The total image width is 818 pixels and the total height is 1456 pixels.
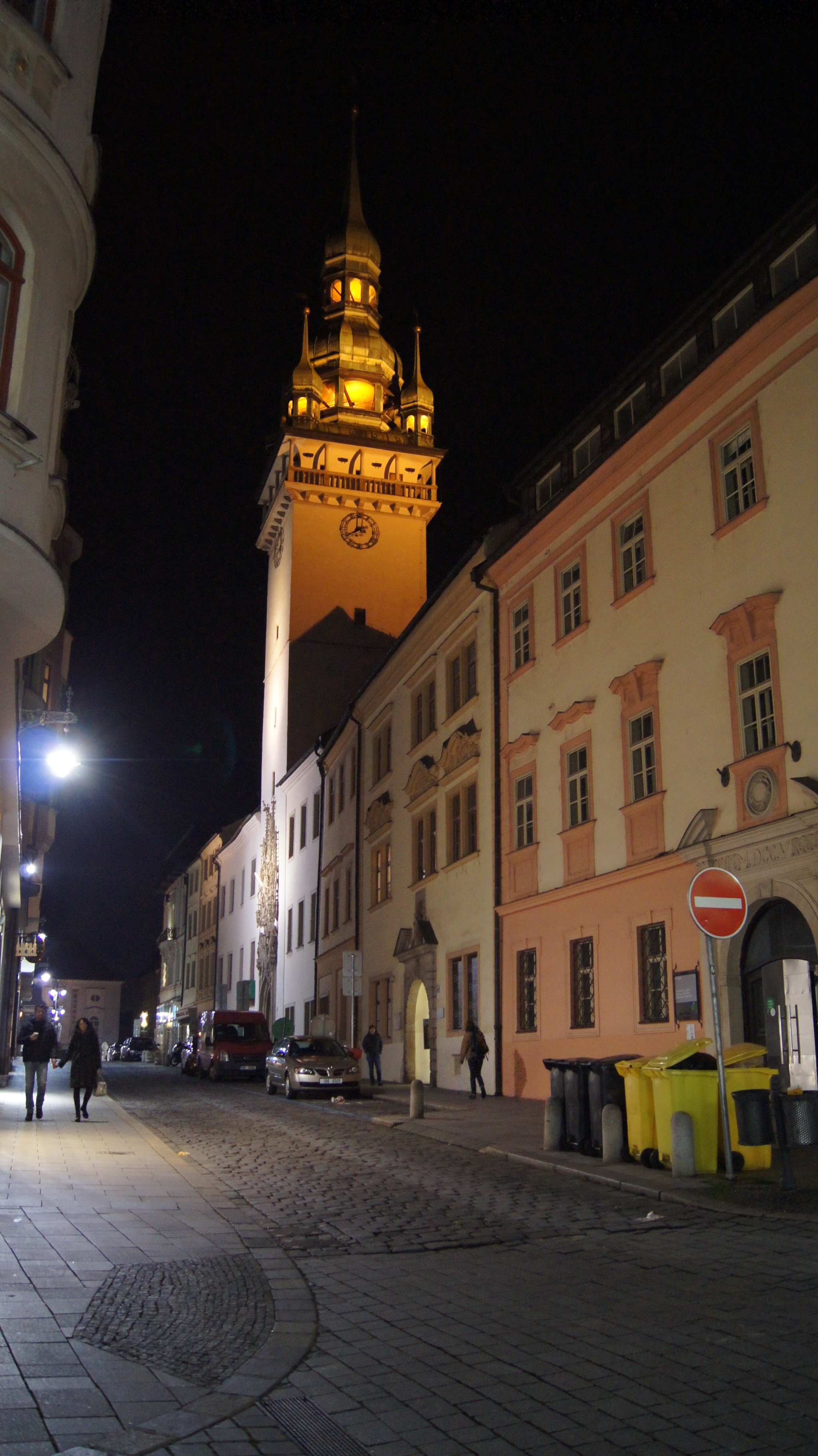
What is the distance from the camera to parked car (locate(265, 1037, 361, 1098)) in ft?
88.0

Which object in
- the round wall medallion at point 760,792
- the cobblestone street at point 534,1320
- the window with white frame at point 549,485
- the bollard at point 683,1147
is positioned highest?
the window with white frame at point 549,485

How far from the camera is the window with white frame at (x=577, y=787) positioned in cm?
2220

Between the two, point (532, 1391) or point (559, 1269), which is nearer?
point (532, 1391)

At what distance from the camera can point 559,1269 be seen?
798 cm

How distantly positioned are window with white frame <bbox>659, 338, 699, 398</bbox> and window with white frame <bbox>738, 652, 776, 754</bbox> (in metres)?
4.88

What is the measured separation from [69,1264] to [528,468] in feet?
68.3

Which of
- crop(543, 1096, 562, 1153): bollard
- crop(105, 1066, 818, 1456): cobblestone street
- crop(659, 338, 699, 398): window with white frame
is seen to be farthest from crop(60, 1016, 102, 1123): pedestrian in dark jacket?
crop(659, 338, 699, 398): window with white frame

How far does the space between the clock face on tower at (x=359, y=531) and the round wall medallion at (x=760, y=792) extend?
4252cm

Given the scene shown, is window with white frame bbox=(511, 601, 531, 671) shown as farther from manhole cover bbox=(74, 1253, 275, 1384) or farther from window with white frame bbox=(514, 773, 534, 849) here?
manhole cover bbox=(74, 1253, 275, 1384)

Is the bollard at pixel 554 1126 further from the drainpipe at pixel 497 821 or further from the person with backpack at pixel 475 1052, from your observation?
the drainpipe at pixel 497 821

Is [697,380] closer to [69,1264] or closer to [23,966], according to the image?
[69,1264]

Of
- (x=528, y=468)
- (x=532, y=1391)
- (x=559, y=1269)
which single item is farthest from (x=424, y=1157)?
(x=528, y=468)

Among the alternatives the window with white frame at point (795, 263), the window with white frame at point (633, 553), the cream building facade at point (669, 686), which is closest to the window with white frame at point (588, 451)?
the cream building facade at point (669, 686)

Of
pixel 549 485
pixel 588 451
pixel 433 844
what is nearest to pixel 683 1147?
pixel 588 451
